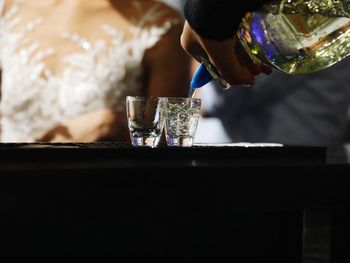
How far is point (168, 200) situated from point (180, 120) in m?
0.29

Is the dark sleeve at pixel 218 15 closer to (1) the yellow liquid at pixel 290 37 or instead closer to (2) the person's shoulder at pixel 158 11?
(1) the yellow liquid at pixel 290 37

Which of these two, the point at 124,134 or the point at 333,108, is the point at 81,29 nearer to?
the point at 124,134

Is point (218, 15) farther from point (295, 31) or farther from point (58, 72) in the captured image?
point (58, 72)

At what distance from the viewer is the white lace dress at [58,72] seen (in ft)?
6.28

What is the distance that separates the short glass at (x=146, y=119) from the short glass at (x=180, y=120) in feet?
0.05

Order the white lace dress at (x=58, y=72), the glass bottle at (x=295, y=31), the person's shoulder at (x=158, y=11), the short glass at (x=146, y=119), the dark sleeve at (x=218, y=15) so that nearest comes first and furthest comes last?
the dark sleeve at (x=218, y=15), the glass bottle at (x=295, y=31), the short glass at (x=146, y=119), the white lace dress at (x=58, y=72), the person's shoulder at (x=158, y=11)

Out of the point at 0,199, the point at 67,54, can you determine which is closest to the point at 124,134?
the point at 67,54

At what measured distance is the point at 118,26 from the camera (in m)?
2.02

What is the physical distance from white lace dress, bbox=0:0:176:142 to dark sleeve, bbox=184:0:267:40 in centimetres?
119

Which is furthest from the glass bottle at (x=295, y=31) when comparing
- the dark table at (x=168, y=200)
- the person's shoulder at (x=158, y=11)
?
the person's shoulder at (x=158, y=11)

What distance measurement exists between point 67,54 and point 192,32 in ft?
3.98

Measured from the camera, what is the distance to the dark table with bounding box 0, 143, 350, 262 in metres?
0.71

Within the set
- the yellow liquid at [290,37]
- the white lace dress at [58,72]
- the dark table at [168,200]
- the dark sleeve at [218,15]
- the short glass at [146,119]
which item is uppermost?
the white lace dress at [58,72]

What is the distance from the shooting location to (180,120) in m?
1.03
